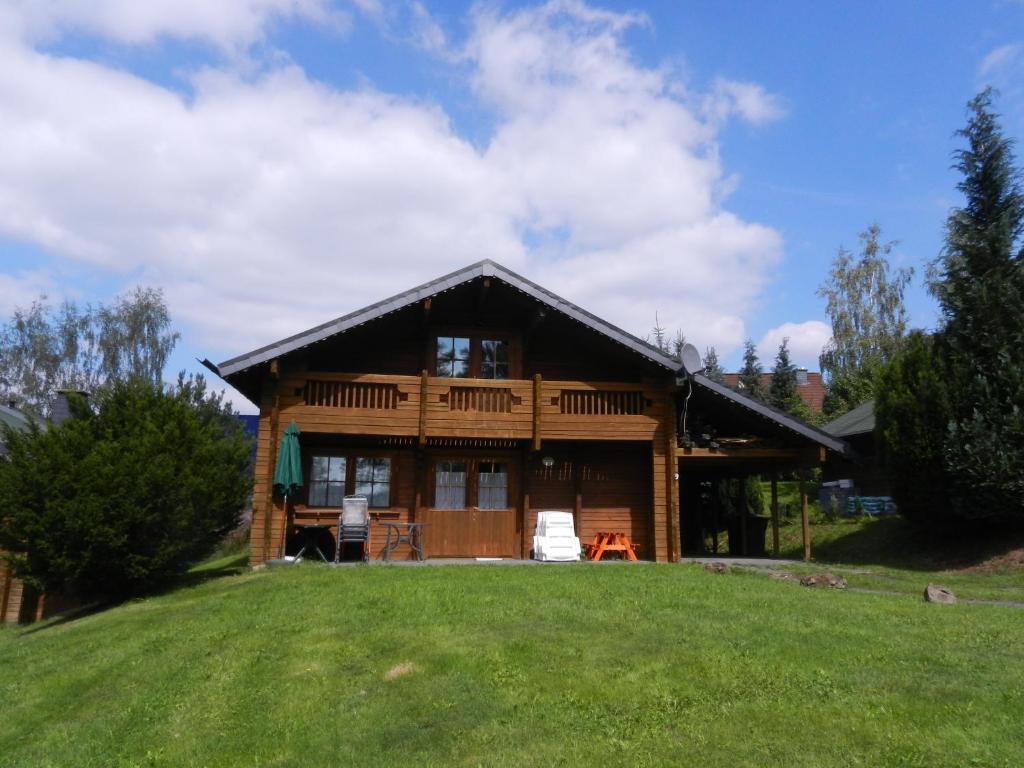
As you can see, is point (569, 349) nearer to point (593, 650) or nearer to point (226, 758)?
point (593, 650)

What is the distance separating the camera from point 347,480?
51.0 feet

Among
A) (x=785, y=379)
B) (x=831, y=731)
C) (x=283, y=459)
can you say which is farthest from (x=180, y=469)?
(x=785, y=379)

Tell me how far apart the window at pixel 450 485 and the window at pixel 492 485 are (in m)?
0.31

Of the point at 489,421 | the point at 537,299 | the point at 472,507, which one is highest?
the point at 537,299

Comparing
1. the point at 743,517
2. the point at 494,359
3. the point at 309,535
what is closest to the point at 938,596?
the point at 743,517

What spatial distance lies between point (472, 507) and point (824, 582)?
264 inches

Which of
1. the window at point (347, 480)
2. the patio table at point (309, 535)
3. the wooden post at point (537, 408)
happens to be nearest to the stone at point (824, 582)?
the wooden post at point (537, 408)

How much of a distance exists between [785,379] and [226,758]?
4024 cm

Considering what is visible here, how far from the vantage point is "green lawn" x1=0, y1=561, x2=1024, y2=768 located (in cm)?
519

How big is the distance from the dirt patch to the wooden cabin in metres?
7.51

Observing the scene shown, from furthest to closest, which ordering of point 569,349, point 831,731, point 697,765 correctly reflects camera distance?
point 569,349 → point 831,731 → point 697,765

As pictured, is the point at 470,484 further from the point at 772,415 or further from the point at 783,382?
the point at 783,382

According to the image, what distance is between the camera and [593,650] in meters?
7.11

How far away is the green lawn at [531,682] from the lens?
519 cm
